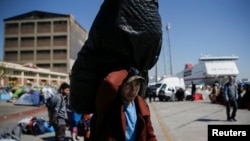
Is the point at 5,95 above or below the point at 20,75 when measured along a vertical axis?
below

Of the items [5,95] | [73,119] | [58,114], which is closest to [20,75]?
[5,95]

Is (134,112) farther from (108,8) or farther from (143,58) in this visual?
(108,8)

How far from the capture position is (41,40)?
8550 centimetres

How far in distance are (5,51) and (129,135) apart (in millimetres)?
90763

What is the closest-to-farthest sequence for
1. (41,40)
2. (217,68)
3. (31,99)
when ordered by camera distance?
1. (31,99)
2. (217,68)
3. (41,40)

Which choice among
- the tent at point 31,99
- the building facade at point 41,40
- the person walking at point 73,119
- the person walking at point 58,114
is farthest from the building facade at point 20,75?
the person walking at point 58,114

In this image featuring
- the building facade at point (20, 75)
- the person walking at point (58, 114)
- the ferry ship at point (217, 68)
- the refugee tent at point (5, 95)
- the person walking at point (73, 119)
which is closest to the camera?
the person walking at point (58, 114)

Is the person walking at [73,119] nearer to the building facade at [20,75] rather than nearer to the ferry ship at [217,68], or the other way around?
the building facade at [20,75]

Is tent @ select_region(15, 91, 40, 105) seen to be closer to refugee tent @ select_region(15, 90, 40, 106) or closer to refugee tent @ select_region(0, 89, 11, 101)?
refugee tent @ select_region(15, 90, 40, 106)

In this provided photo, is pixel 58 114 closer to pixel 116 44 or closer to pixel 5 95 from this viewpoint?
pixel 116 44

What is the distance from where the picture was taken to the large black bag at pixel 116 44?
2.61 meters

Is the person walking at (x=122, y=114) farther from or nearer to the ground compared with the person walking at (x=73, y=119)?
farther from the ground

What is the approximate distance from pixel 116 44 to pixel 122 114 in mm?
629

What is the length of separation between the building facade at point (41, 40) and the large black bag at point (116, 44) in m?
80.9
